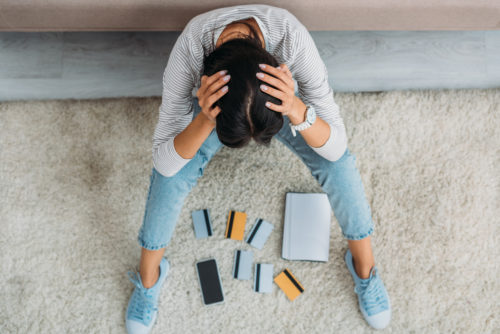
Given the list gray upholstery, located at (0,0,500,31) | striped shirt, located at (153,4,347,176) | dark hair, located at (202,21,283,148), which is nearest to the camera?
dark hair, located at (202,21,283,148)

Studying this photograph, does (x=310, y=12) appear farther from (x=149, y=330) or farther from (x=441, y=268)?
(x=149, y=330)

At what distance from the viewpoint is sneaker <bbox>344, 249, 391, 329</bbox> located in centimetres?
117

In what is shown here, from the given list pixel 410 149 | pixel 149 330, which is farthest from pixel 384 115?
pixel 149 330

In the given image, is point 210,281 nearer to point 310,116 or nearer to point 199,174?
point 199,174

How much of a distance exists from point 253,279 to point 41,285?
2.36ft

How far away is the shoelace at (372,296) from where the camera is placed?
3.82ft

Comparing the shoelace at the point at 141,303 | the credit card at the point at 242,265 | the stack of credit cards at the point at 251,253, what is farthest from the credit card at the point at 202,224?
the shoelace at the point at 141,303

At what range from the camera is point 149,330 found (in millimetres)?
1191

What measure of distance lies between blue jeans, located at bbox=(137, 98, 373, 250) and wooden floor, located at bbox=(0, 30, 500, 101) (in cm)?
42

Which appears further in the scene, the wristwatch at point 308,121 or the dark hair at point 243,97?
the wristwatch at point 308,121

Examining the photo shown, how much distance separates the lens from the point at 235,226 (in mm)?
1251

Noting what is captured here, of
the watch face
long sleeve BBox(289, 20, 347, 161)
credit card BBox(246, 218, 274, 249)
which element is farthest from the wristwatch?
credit card BBox(246, 218, 274, 249)

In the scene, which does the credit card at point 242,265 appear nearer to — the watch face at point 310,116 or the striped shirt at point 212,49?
the striped shirt at point 212,49

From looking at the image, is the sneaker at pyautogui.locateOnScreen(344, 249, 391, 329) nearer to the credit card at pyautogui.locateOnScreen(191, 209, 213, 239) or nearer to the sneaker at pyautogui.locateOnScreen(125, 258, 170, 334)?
the credit card at pyautogui.locateOnScreen(191, 209, 213, 239)
